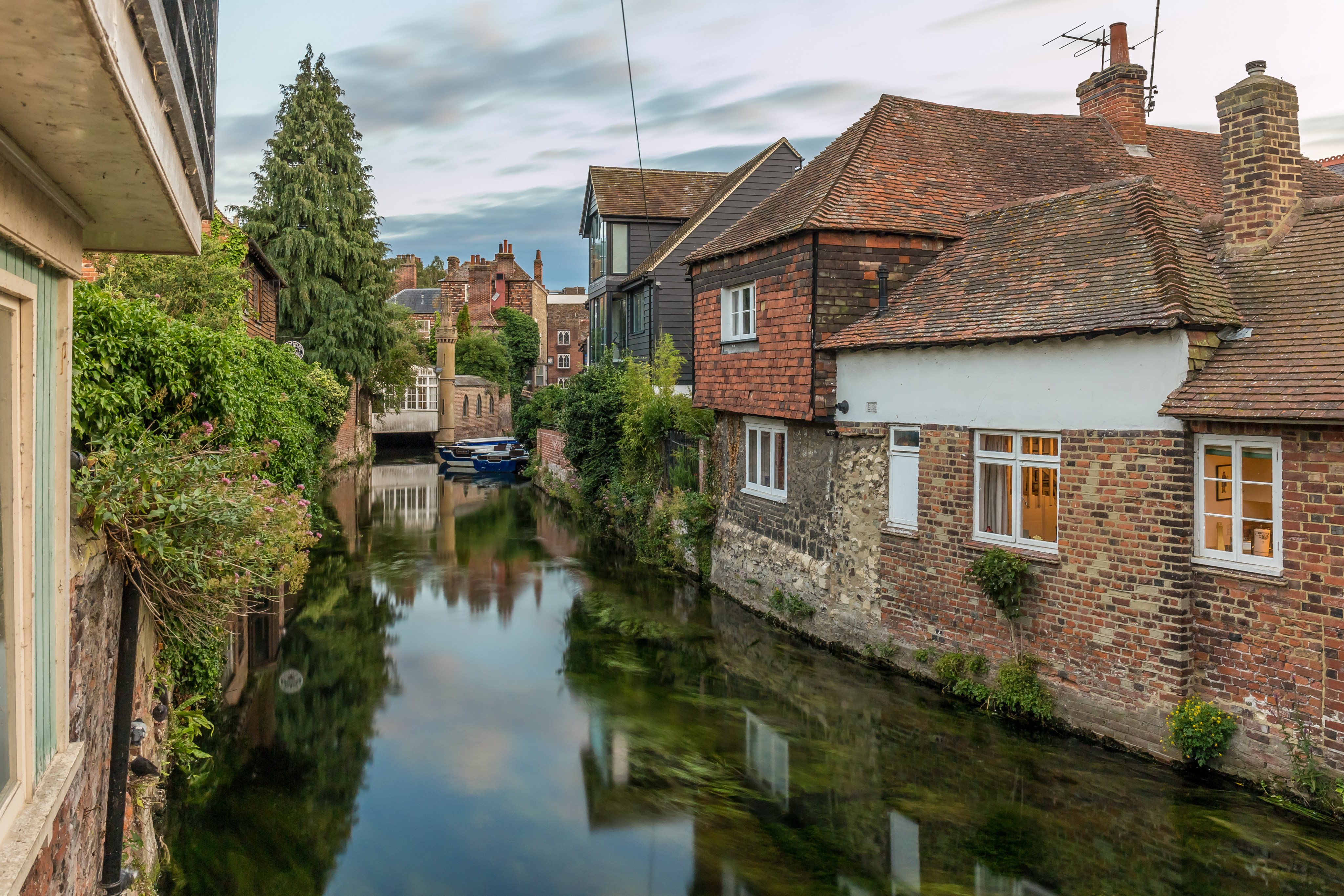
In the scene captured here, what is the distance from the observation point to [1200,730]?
8672 mm

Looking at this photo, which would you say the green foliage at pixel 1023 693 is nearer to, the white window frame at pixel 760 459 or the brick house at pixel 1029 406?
the brick house at pixel 1029 406

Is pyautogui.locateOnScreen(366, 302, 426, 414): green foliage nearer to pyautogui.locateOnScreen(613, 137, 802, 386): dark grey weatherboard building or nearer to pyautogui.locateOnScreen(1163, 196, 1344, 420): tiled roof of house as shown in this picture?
pyautogui.locateOnScreen(613, 137, 802, 386): dark grey weatherboard building

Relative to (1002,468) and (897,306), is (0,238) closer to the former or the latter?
(1002,468)

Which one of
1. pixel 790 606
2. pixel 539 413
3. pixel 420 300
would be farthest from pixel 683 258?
pixel 420 300

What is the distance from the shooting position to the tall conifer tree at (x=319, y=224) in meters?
37.4

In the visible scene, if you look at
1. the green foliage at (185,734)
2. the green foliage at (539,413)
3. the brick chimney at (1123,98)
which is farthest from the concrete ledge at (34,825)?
the green foliage at (539,413)

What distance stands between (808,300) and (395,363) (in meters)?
32.5

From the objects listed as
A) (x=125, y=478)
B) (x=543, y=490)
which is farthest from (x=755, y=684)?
(x=543, y=490)

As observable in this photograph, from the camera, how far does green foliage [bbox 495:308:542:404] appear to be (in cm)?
6888

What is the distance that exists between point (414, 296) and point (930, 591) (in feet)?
230

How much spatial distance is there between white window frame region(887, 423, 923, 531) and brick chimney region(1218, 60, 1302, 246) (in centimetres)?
437

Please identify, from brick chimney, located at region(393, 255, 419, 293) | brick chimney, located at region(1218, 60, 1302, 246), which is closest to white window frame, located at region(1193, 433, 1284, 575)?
brick chimney, located at region(1218, 60, 1302, 246)

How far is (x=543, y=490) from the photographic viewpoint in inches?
1465

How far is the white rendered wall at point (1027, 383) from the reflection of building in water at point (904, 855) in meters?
4.59
